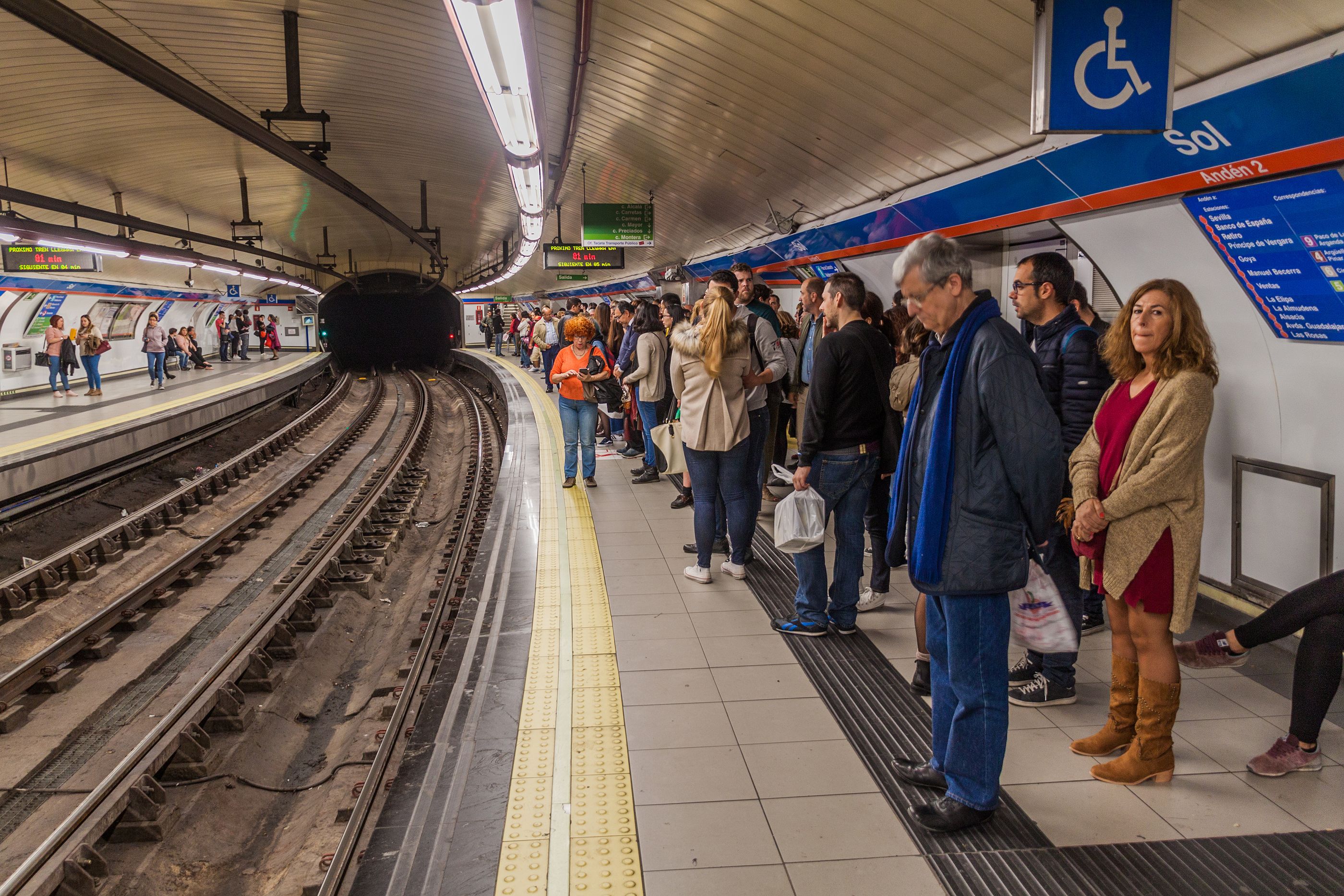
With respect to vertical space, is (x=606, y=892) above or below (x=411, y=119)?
below

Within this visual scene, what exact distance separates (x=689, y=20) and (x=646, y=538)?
3699 millimetres

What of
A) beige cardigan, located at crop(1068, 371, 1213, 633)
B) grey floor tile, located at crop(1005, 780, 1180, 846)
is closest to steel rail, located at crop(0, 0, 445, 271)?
beige cardigan, located at crop(1068, 371, 1213, 633)

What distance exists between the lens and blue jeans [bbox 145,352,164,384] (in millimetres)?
20344

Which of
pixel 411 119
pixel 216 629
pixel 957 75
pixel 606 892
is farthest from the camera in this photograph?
pixel 411 119

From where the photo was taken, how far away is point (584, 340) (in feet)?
26.7

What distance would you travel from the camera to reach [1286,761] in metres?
3.18

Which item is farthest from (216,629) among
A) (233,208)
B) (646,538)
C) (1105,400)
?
(233,208)

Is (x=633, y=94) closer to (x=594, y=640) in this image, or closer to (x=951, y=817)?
(x=594, y=640)

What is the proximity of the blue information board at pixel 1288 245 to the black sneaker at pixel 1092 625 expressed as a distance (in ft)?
5.39

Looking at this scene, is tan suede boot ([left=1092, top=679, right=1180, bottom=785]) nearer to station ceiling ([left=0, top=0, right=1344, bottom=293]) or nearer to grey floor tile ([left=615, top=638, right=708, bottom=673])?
grey floor tile ([left=615, top=638, right=708, bottom=673])

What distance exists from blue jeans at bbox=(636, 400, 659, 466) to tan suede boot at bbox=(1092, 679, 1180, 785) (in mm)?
5301

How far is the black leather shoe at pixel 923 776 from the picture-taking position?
10.2 ft

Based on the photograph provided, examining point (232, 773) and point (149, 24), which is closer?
point (232, 773)

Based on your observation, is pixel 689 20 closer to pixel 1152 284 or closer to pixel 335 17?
pixel 335 17
